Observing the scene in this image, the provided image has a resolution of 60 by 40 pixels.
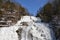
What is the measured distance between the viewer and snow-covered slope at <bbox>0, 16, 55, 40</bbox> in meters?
6.81

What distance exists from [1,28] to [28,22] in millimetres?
1030

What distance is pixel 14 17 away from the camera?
7715 millimetres

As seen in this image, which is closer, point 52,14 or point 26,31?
point 26,31

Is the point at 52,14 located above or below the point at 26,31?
above

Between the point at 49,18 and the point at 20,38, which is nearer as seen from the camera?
the point at 20,38

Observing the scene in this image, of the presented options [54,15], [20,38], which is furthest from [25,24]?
[54,15]

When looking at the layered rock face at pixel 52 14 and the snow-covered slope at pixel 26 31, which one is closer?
the snow-covered slope at pixel 26 31

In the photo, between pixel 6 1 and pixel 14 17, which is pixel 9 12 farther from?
pixel 6 1

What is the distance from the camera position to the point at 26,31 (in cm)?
699

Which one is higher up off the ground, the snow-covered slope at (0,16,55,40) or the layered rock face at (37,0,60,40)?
the layered rock face at (37,0,60,40)

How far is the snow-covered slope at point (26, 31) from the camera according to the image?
6812 millimetres

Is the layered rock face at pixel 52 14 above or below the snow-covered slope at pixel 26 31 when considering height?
above

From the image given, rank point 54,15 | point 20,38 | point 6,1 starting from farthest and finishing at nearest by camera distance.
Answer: point 6,1 → point 54,15 → point 20,38

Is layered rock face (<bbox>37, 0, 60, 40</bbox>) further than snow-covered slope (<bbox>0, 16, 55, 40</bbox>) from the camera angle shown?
Yes
